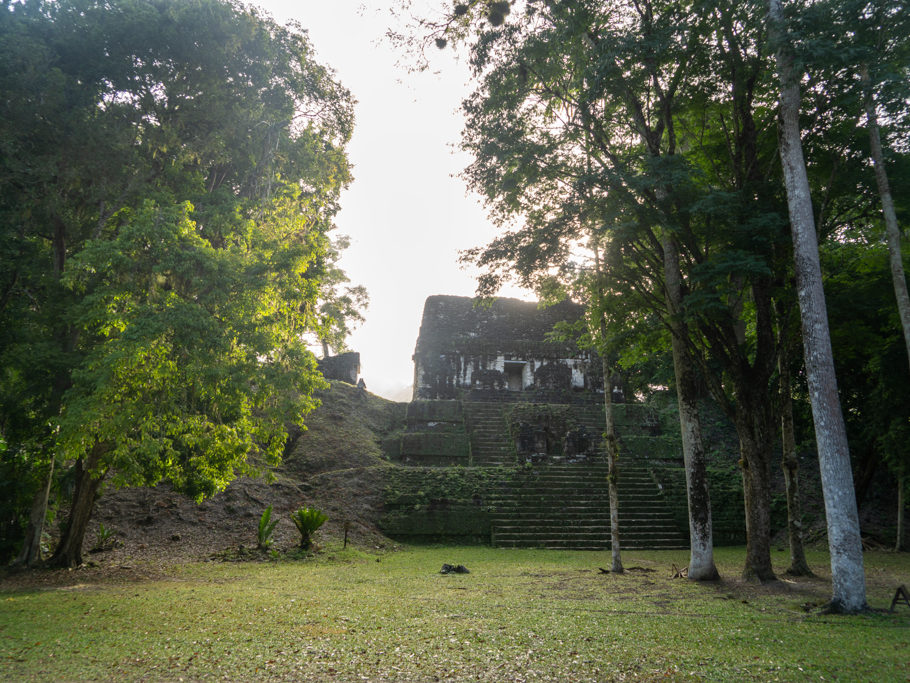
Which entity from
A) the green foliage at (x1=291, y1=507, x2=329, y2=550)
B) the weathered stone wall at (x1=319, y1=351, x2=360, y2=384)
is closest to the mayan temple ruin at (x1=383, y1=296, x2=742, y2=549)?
the green foliage at (x1=291, y1=507, x2=329, y2=550)

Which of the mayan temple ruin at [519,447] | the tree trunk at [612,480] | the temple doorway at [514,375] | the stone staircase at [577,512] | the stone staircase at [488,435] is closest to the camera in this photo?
the tree trunk at [612,480]

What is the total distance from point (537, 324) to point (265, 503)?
1638 centimetres

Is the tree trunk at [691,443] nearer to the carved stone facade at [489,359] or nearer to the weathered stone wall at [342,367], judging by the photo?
the carved stone facade at [489,359]

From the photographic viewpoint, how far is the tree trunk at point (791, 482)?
902cm

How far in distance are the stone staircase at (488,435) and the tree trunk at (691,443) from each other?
353 inches

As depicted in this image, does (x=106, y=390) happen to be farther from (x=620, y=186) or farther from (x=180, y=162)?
(x=620, y=186)

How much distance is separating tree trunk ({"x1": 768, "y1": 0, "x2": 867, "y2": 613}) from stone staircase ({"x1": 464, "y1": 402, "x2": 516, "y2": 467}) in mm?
11630

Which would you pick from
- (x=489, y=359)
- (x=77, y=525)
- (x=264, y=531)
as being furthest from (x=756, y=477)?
(x=489, y=359)

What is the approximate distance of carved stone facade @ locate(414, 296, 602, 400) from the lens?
24.1 metres

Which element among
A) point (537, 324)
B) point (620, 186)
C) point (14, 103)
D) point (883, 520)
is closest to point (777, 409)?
point (620, 186)

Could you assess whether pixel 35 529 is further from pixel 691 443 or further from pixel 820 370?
pixel 820 370

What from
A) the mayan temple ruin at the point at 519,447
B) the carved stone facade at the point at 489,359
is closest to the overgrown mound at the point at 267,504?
the mayan temple ruin at the point at 519,447

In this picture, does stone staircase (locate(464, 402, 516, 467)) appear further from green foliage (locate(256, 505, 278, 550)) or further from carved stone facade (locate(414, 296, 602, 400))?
green foliage (locate(256, 505, 278, 550))

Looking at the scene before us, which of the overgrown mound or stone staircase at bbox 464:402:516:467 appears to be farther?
stone staircase at bbox 464:402:516:467
